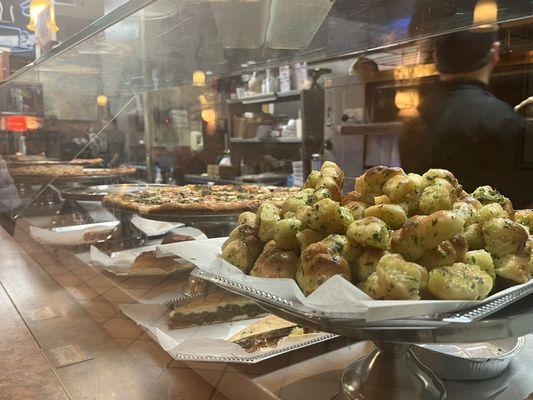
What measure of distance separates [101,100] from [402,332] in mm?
1540

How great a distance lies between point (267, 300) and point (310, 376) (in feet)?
0.83

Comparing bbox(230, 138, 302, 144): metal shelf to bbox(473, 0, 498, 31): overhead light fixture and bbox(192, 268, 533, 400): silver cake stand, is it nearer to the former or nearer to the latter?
bbox(473, 0, 498, 31): overhead light fixture

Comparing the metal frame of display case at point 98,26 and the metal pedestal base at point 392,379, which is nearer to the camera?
the metal pedestal base at point 392,379

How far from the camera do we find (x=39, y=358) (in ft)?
3.10

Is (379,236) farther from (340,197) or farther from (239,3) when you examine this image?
(239,3)

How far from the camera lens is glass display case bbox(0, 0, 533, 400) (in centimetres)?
81

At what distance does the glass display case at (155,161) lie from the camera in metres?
0.81

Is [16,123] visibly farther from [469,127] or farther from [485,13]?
[469,127]

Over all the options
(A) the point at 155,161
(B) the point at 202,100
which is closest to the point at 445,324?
(A) the point at 155,161

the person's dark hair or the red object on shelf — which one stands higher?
the person's dark hair

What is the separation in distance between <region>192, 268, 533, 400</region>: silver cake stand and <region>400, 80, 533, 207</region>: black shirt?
2.13 metres

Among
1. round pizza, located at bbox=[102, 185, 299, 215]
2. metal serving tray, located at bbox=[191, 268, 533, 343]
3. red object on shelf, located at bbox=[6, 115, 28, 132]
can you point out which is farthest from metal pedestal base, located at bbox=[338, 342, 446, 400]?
red object on shelf, located at bbox=[6, 115, 28, 132]

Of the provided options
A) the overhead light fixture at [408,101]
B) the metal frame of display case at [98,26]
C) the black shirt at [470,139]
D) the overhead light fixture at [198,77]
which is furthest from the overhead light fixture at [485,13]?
the overhead light fixture at [408,101]

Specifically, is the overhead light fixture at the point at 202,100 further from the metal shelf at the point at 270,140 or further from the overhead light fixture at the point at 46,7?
the overhead light fixture at the point at 46,7
